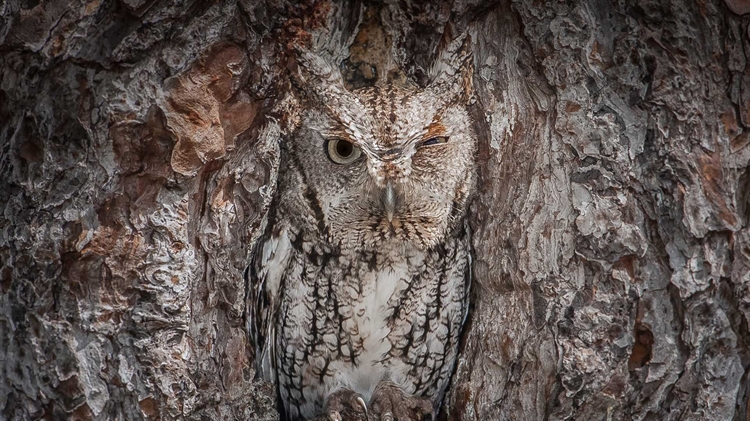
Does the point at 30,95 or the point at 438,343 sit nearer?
the point at 30,95

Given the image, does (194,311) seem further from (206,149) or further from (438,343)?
(438,343)

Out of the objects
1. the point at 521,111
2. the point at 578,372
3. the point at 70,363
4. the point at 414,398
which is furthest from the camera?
the point at 414,398

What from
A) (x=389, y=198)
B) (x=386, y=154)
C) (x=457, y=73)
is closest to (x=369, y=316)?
(x=389, y=198)

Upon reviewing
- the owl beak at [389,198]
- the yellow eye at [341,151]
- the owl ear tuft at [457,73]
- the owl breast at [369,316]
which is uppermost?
the owl ear tuft at [457,73]

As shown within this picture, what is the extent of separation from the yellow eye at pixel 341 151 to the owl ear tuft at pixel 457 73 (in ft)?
1.19

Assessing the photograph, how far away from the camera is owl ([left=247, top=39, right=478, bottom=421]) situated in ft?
7.05

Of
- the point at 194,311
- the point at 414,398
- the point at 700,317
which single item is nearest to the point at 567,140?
the point at 700,317

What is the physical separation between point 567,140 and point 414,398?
3.46 feet

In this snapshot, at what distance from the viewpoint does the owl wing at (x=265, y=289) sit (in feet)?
7.54

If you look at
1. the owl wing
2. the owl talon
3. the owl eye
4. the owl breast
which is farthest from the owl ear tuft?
the owl talon

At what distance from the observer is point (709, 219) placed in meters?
1.85

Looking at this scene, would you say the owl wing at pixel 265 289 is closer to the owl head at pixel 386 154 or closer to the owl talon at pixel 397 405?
the owl head at pixel 386 154

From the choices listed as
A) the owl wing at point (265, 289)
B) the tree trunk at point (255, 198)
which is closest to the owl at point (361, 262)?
the owl wing at point (265, 289)

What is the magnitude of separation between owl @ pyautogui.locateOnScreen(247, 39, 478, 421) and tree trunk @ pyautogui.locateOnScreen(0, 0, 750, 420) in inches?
7.5
